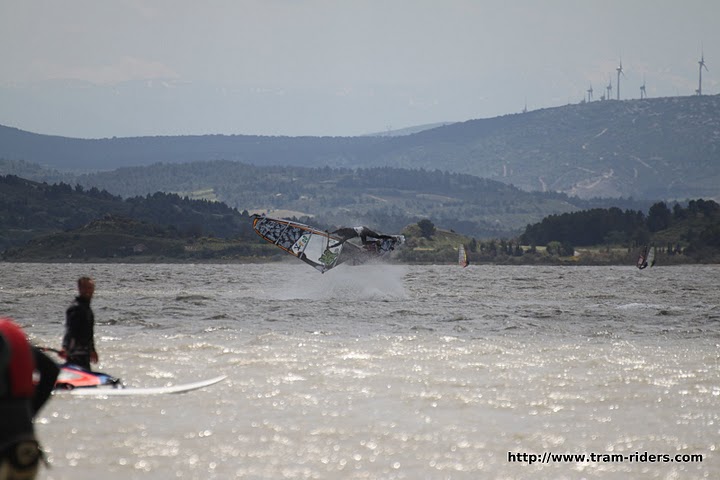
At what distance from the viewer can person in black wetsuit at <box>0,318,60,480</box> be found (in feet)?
31.7

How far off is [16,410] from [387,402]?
11.6 meters

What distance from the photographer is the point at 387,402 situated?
67.5 ft

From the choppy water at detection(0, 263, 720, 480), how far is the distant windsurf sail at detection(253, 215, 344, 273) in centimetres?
2327

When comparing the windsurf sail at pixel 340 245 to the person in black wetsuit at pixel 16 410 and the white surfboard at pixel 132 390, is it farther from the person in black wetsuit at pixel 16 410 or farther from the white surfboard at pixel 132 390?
the person in black wetsuit at pixel 16 410

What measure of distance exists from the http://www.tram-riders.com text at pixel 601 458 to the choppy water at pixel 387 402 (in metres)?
0.17

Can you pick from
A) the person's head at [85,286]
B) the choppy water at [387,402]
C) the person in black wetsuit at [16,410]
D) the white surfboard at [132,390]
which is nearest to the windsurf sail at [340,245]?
the choppy water at [387,402]

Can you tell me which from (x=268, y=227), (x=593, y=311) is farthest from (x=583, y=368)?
(x=268, y=227)

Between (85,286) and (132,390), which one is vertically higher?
(85,286)

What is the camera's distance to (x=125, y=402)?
1978 cm

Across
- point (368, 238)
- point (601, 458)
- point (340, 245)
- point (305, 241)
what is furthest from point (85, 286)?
point (305, 241)

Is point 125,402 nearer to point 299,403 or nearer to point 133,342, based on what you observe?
point 299,403

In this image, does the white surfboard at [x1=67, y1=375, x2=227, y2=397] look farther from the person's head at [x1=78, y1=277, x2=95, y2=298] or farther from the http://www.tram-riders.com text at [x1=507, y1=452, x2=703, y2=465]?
the http://www.tram-riders.com text at [x1=507, y1=452, x2=703, y2=465]

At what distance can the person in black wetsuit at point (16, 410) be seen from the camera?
9656 mm

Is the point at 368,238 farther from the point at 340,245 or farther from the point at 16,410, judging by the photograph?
the point at 16,410
